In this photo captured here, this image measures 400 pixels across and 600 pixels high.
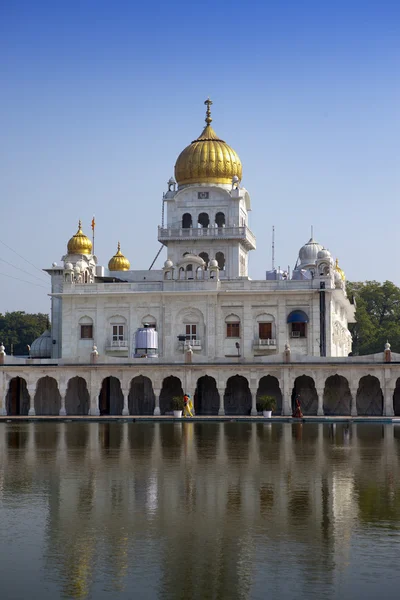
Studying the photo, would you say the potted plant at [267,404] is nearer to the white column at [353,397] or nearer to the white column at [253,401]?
the white column at [253,401]

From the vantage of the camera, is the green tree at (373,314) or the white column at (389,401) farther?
the green tree at (373,314)

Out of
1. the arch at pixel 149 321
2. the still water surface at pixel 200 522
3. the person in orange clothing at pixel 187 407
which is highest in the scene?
the arch at pixel 149 321

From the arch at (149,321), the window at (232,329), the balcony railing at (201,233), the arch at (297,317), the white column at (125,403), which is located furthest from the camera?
the balcony railing at (201,233)

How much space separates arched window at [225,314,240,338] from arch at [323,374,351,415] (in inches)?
259

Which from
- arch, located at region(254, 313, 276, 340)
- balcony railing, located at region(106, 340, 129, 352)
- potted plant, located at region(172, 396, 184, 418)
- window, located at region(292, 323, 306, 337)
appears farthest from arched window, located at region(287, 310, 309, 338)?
balcony railing, located at region(106, 340, 129, 352)

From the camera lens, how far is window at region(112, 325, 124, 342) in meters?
61.4

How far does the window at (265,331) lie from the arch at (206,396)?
4034 mm

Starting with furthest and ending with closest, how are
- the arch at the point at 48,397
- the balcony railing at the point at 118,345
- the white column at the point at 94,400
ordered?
the balcony railing at the point at 118,345
the arch at the point at 48,397
the white column at the point at 94,400

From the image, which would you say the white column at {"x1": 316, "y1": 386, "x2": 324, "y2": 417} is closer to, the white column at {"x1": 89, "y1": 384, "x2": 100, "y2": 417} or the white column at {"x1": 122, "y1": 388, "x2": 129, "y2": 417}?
the white column at {"x1": 122, "y1": 388, "x2": 129, "y2": 417}

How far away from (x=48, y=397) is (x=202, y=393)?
9444mm

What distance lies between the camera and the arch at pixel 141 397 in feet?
195

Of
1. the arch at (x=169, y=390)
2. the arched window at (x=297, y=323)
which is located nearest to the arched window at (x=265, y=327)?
the arched window at (x=297, y=323)

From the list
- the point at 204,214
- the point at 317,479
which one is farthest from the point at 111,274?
the point at 317,479

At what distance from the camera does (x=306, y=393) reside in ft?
189
